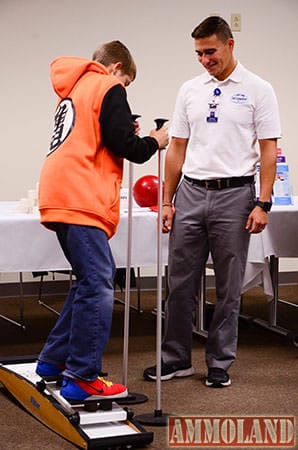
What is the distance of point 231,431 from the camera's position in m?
2.81

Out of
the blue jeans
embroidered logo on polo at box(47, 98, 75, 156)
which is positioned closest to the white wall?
embroidered logo on polo at box(47, 98, 75, 156)

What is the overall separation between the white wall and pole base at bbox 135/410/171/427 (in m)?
3.28

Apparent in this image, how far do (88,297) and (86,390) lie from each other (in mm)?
315

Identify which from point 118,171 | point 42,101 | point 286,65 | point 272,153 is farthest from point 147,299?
point 118,171

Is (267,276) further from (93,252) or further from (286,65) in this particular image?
(286,65)

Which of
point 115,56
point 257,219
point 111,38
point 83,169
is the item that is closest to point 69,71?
point 115,56

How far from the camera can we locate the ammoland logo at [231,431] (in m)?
2.68

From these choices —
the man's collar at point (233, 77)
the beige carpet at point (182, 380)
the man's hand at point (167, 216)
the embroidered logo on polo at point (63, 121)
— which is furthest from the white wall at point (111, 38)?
the embroidered logo on polo at point (63, 121)

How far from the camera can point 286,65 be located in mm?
6328

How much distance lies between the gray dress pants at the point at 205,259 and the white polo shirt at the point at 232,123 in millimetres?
96

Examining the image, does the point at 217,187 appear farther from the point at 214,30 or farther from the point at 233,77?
the point at 214,30

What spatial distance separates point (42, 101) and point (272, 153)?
117 inches

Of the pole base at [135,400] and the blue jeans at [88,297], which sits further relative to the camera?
the pole base at [135,400]

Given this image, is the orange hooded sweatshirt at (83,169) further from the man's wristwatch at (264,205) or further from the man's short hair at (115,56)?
the man's wristwatch at (264,205)
